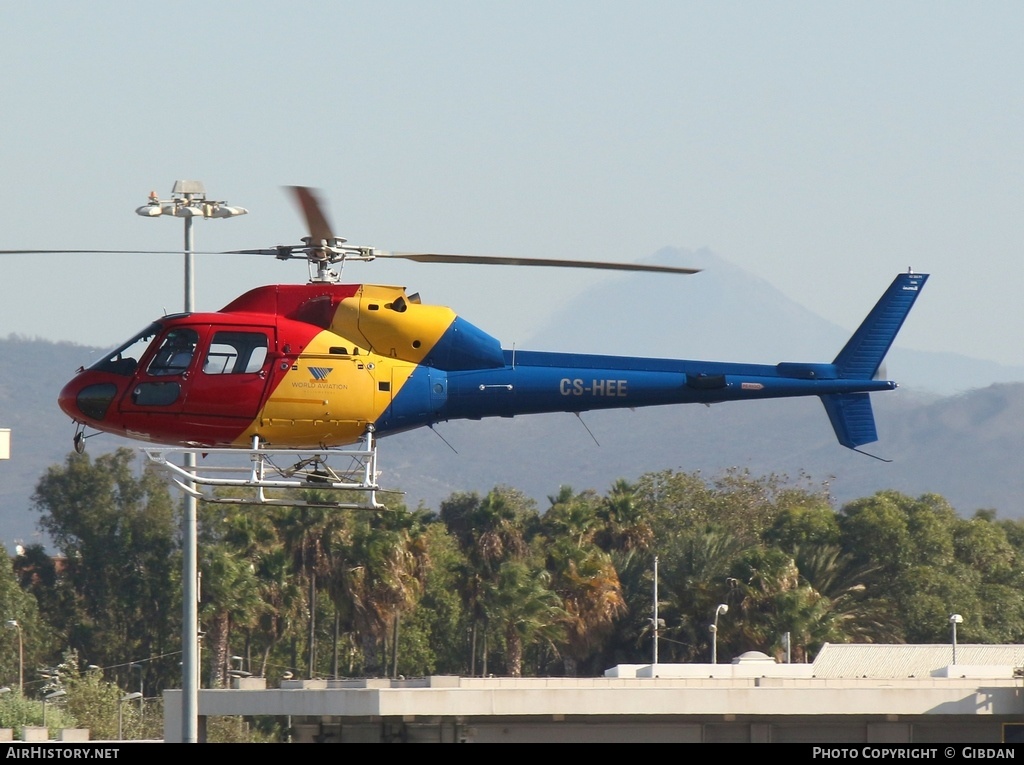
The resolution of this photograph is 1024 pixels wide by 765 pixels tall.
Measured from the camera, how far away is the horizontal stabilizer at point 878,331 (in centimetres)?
3172

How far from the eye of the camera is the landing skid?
1090 inches

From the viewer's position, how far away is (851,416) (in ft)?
104

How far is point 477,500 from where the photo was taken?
109250 millimetres

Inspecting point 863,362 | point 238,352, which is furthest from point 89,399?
point 863,362

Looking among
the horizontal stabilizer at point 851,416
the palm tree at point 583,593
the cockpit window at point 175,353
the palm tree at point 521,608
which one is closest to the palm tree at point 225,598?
the palm tree at point 521,608

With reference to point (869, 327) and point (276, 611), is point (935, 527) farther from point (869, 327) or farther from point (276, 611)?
point (869, 327)

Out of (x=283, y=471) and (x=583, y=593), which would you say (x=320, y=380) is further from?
(x=583, y=593)

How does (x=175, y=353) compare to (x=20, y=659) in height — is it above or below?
above

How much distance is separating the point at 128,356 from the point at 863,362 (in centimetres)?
1264

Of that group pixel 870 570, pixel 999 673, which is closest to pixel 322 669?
pixel 870 570

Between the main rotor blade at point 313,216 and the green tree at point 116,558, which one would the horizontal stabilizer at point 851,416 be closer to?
the main rotor blade at point 313,216

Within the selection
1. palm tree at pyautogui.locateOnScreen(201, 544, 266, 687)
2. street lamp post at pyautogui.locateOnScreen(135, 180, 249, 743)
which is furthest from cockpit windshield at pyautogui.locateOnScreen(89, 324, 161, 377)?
palm tree at pyautogui.locateOnScreen(201, 544, 266, 687)

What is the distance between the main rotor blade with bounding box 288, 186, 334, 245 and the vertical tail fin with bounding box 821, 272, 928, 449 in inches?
362
